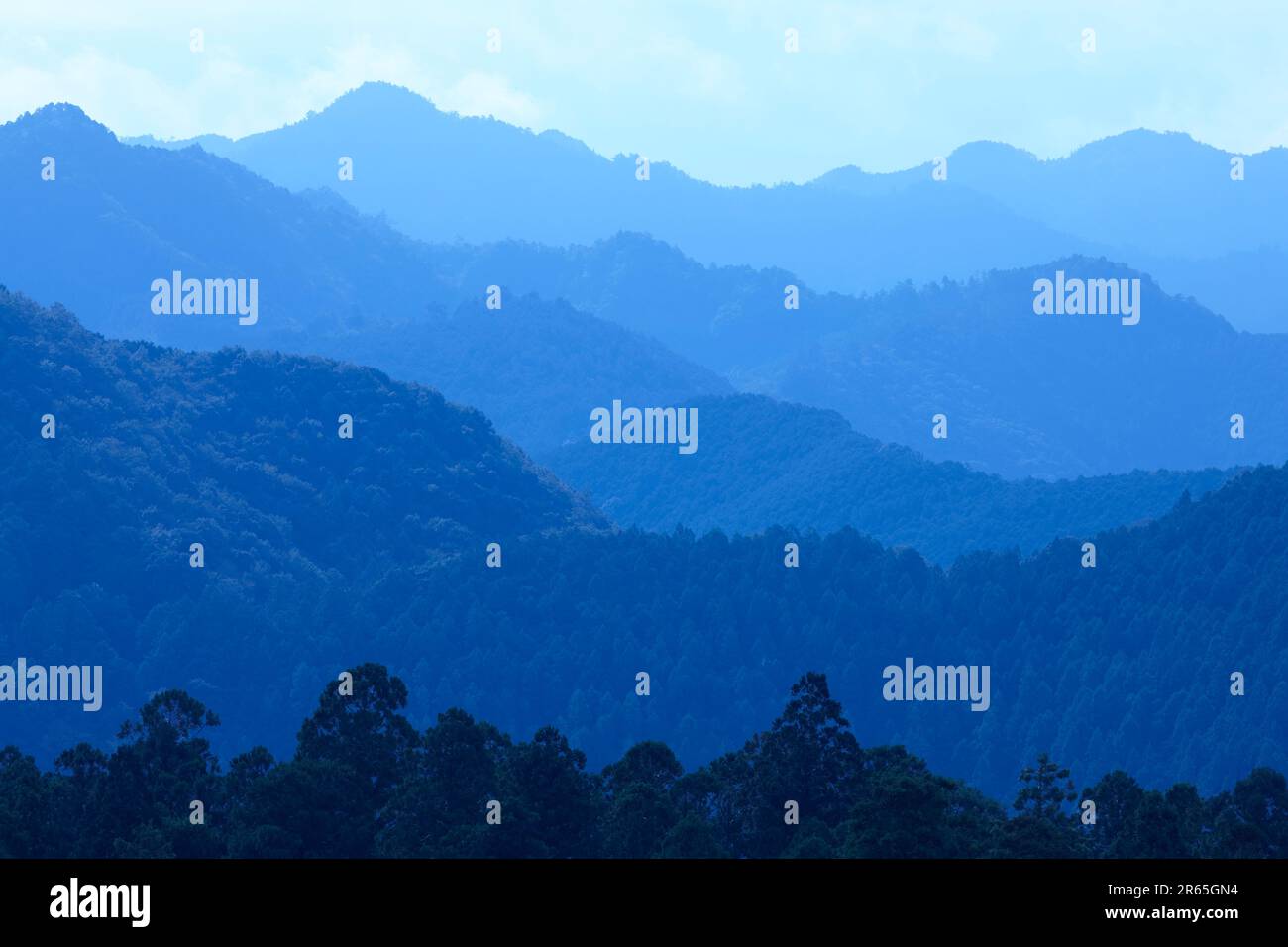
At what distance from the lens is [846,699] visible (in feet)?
314

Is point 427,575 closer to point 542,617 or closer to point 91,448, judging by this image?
point 542,617

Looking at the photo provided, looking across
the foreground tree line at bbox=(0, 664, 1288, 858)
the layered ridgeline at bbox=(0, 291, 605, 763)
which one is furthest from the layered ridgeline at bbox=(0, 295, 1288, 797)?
the foreground tree line at bbox=(0, 664, 1288, 858)

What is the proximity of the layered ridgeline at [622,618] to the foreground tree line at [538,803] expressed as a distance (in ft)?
124

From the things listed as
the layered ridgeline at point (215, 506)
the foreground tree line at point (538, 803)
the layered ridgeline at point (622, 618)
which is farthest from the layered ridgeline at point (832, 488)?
the foreground tree line at point (538, 803)

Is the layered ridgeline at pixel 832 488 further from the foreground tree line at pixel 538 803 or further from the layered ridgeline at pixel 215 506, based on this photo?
the foreground tree line at pixel 538 803

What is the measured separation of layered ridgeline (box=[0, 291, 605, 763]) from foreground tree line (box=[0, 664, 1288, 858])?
40038mm

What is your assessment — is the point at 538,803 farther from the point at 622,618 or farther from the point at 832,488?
the point at 832,488

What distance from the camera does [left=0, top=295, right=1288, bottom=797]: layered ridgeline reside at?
3484 inches

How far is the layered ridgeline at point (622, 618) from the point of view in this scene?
88.5 m

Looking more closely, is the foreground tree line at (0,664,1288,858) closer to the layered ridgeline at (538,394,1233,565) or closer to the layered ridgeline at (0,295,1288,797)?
the layered ridgeline at (0,295,1288,797)
